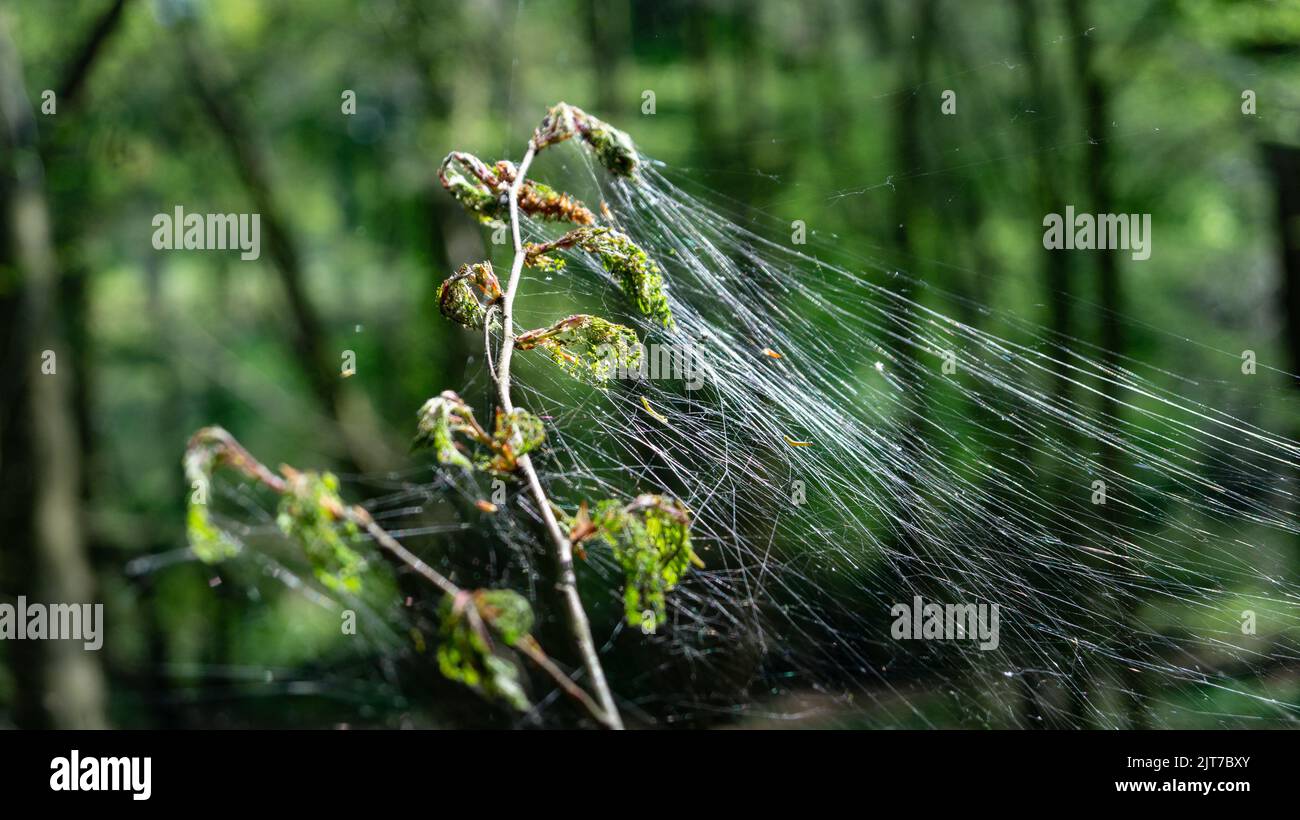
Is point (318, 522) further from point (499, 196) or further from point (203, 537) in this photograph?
point (499, 196)

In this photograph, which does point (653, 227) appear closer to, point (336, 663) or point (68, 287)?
point (336, 663)

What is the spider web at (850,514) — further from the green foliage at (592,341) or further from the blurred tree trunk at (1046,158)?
the blurred tree trunk at (1046,158)

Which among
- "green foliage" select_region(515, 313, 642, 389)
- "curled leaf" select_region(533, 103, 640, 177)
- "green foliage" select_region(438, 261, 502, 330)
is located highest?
"curled leaf" select_region(533, 103, 640, 177)

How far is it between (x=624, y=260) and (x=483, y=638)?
76 cm

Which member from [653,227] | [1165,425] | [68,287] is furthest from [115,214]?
[1165,425]

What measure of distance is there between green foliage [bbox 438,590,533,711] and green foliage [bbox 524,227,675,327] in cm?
63

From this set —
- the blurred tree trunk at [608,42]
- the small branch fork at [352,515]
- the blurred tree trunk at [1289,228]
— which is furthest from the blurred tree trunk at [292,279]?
the blurred tree trunk at [1289,228]

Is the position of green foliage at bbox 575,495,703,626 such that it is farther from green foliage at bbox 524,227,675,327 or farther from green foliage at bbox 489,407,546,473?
green foliage at bbox 524,227,675,327

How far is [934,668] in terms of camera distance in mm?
3492

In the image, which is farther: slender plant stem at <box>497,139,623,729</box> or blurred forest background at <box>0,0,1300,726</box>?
blurred forest background at <box>0,0,1300,726</box>

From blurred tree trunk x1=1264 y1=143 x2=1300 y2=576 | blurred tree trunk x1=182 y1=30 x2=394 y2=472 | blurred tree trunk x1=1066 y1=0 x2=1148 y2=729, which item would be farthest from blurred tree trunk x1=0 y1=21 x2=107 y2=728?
blurred tree trunk x1=1264 y1=143 x2=1300 y2=576

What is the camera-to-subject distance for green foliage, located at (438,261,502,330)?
1.63 meters

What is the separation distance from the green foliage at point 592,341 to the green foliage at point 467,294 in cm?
13
